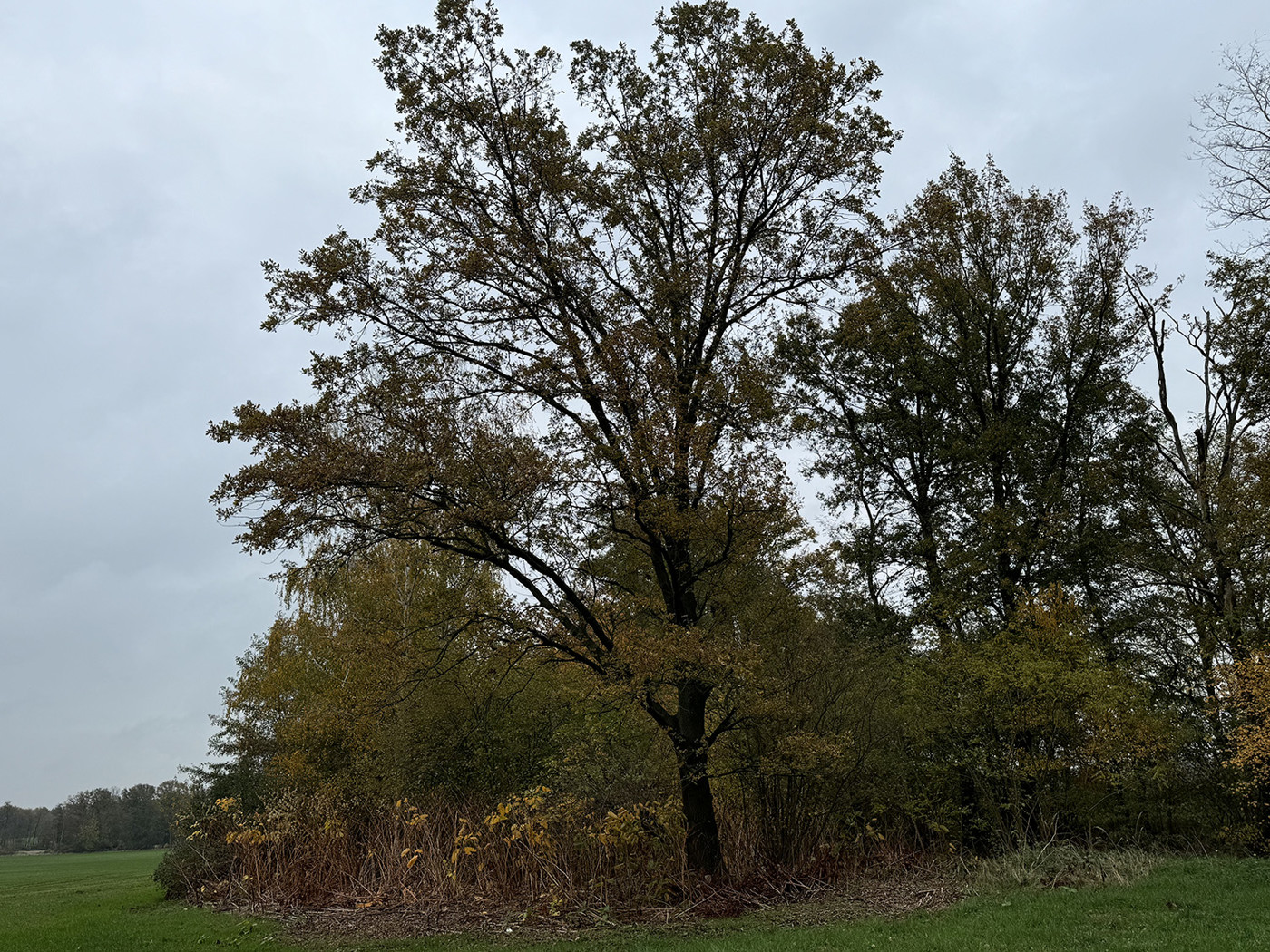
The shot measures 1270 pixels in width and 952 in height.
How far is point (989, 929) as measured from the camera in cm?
856

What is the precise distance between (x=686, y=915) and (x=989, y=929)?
3.52 m

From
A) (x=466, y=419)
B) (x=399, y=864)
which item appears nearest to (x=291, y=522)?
(x=466, y=419)

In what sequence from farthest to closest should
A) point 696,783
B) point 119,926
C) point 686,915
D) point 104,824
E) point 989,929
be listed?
1. point 104,824
2. point 119,926
3. point 696,783
4. point 686,915
5. point 989,929

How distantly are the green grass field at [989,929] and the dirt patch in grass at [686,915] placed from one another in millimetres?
308

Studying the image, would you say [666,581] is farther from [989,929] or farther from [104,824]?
[104,824]

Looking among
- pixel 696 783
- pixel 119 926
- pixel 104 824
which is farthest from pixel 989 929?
pixel 104 824

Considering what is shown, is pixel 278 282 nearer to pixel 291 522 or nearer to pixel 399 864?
pixel 291 522

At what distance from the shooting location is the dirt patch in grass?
33.1 ft

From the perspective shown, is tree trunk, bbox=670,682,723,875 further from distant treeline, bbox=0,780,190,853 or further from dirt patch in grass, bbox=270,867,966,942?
distant treeline, bbox=0,780,190,853

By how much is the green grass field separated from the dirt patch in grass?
12.1 inches

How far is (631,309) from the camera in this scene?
12.8 metres

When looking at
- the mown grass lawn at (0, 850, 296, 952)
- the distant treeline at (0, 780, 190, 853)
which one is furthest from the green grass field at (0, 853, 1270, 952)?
the distant treeline at (0, 780, 190, 853)

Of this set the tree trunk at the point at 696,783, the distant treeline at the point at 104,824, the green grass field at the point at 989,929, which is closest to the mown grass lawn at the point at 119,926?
the green grass field at the point at 989,929

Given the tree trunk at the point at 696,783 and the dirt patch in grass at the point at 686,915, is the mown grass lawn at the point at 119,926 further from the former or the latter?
the tree trunk at the point at 696,783
